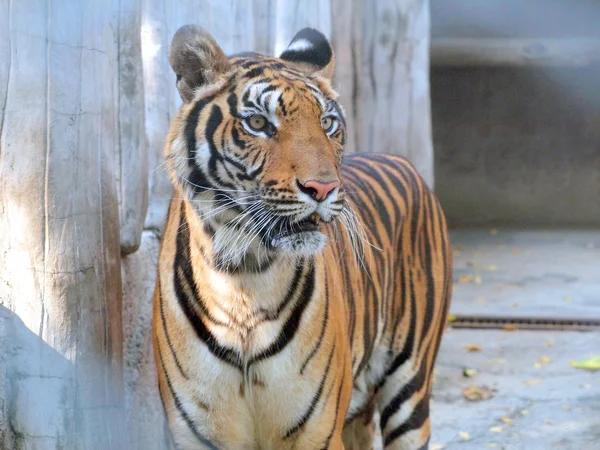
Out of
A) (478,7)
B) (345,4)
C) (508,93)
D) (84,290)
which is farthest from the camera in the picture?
(508,93)

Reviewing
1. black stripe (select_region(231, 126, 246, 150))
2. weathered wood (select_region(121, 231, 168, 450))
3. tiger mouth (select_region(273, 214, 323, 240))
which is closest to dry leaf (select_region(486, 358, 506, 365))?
weathered wood (select_region(121, 231, 168, 450))

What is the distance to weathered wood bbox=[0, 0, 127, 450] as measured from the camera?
2127 millimetres

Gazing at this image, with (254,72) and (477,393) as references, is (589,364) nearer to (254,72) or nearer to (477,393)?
(477,393)

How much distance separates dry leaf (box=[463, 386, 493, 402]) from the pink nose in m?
2.27

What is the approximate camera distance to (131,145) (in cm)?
281

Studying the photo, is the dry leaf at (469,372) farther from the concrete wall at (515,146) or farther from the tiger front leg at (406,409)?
the concrete wall at (515,146)

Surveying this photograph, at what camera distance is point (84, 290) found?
7.42 feet

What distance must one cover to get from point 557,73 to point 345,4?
138 inches

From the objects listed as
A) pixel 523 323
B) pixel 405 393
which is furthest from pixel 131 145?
pixel 523 323

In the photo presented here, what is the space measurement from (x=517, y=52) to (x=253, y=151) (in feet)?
17.9

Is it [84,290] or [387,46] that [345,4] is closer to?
[387,46]

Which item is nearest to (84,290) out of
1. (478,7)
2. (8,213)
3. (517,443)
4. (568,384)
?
(8,213)

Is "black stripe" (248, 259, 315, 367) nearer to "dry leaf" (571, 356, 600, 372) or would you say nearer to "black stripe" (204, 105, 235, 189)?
"black stripe" (204, 105, 235, 189)

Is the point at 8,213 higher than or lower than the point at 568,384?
higher
